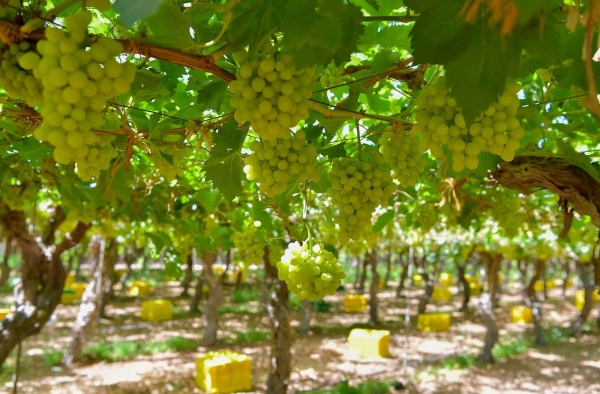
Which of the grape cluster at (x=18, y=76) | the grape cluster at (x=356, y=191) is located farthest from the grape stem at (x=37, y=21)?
the grape cluster at (x=356, y=191)

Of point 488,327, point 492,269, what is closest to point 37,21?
point 488,327

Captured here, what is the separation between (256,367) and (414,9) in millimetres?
9010

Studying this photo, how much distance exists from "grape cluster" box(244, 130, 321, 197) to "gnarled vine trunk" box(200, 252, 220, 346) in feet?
25.5

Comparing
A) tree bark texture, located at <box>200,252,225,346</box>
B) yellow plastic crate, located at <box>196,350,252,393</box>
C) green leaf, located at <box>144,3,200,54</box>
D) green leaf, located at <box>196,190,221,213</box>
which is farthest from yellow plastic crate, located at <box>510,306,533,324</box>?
green leaf, located at <box>144,3,200,54</box>

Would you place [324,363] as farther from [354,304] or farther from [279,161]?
[279,161]

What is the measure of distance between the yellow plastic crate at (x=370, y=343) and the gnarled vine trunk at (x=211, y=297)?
3.02 metres

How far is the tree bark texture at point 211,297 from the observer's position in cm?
909

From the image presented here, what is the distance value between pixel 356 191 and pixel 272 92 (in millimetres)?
532

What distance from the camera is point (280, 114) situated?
0.81m

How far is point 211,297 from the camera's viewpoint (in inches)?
379

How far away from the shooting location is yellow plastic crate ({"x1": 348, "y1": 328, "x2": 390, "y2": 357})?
994 centimetres

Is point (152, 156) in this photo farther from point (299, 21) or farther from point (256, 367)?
point (256, 367)

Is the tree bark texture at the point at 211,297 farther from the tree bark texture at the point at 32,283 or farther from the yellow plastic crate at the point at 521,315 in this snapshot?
the yellow plastic crate at the point at 521,315

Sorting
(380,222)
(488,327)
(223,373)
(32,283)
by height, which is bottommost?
(223,373)
